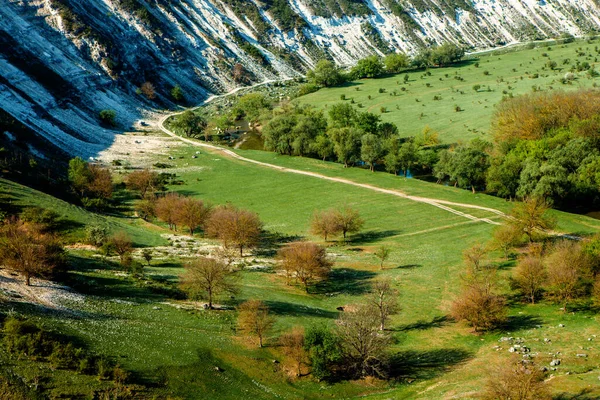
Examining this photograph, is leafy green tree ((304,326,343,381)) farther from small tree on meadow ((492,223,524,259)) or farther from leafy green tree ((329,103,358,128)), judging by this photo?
leafy green tree ((329,103,358,128))

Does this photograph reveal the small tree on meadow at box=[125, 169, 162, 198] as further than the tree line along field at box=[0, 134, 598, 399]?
Yes

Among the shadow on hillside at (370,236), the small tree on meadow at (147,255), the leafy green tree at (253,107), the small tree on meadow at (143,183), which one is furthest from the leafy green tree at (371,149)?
the small tree on meadow at (147,255)

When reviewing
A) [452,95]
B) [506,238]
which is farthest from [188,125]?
[506,238]

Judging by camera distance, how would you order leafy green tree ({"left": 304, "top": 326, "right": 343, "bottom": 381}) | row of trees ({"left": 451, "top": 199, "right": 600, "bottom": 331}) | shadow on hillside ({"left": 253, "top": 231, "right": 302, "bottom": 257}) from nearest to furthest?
leafy green tree ({"left": 304, "top": 326, "right": 343, "bottom": 381}) → row of trees ({"left": 451, "top": 199, "right": 600, "bottom": 331}) → shadow on hillside ({"left": 253, "top": 231, "right": 302, "bottom": 257})

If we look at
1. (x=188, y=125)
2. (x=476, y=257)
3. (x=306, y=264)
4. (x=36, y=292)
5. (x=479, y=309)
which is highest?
(x=188, y=125)

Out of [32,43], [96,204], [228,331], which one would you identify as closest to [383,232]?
[228,331]

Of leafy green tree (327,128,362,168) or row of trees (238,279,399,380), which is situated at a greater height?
leafy green tree (327,128,362,168)

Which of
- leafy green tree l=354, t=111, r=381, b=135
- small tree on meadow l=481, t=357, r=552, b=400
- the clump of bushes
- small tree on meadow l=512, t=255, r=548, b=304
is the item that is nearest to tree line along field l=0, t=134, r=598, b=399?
the clump of bushes

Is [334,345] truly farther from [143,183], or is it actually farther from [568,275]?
[143,183]
